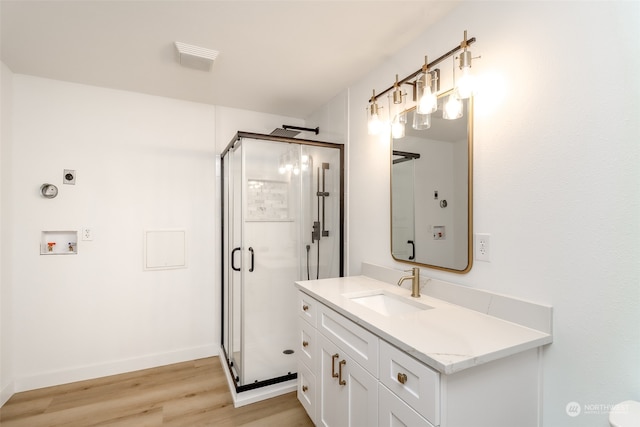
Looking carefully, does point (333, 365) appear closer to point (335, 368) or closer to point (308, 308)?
point (335, 368)

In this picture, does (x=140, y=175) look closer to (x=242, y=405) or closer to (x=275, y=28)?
(x=275, y=28)

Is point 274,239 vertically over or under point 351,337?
over

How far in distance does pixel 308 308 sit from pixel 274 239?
27.5 inches

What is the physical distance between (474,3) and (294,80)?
4.35 feet

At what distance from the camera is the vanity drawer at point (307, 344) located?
1771 mm

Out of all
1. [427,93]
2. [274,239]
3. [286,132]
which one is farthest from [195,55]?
[427,93]

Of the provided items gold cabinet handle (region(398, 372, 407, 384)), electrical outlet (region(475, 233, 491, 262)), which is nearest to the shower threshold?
gold cabinet handle (region(398, 372, 407, 384))

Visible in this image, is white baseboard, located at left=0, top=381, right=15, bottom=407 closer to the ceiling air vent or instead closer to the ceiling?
the ceiling

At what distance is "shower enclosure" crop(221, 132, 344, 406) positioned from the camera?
2.28 m

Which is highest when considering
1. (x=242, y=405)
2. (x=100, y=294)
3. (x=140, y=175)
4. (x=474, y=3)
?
(x=474, y=3)

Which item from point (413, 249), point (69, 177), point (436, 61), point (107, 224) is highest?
point (436, 61)

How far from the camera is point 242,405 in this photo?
7.04 feet

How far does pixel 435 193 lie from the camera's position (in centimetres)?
170

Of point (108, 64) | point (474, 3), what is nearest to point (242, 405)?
point (108, 64)
